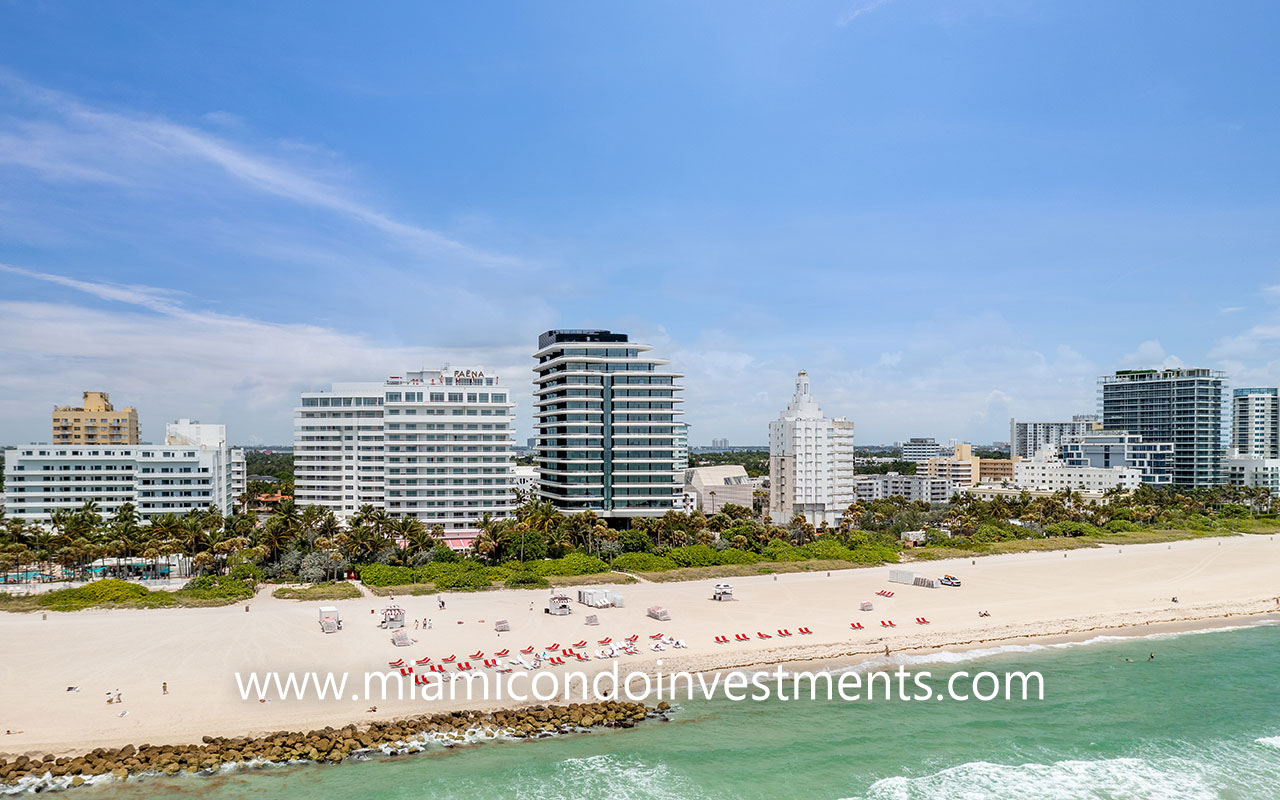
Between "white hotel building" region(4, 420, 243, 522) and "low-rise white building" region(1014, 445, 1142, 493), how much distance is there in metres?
168

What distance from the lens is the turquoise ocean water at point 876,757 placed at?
121 ft

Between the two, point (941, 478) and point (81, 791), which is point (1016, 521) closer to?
point (941, 478)

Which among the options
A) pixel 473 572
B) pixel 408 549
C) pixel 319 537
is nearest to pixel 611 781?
pixel 473 572

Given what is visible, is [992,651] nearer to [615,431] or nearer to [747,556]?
[747,556]

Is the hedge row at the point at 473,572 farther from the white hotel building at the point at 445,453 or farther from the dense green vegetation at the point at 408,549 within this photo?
the white hotel building at the point at 445,453

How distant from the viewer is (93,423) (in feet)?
494

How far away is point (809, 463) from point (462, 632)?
86829 millimetres

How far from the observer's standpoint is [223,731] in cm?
4053

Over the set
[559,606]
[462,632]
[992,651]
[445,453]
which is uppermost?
[445,453]

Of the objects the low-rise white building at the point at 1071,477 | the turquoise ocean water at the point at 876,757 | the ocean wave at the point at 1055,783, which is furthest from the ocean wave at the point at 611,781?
the low-rise white building at the point at 1071,477

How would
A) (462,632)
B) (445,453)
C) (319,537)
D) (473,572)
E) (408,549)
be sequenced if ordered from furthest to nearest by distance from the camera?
(445,453) → (319,537) → (408,549) → (473,572) → (462,632)

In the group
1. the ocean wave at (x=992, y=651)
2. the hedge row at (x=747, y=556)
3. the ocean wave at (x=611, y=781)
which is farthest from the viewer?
the hedge row at (x=747, y=556)

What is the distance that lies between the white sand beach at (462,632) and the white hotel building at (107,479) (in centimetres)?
5023

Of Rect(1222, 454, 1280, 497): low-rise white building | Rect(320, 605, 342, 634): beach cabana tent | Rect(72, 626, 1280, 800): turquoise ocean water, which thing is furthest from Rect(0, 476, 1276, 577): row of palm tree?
Rect(1222, 454, 1280, 497): low-rise white building
